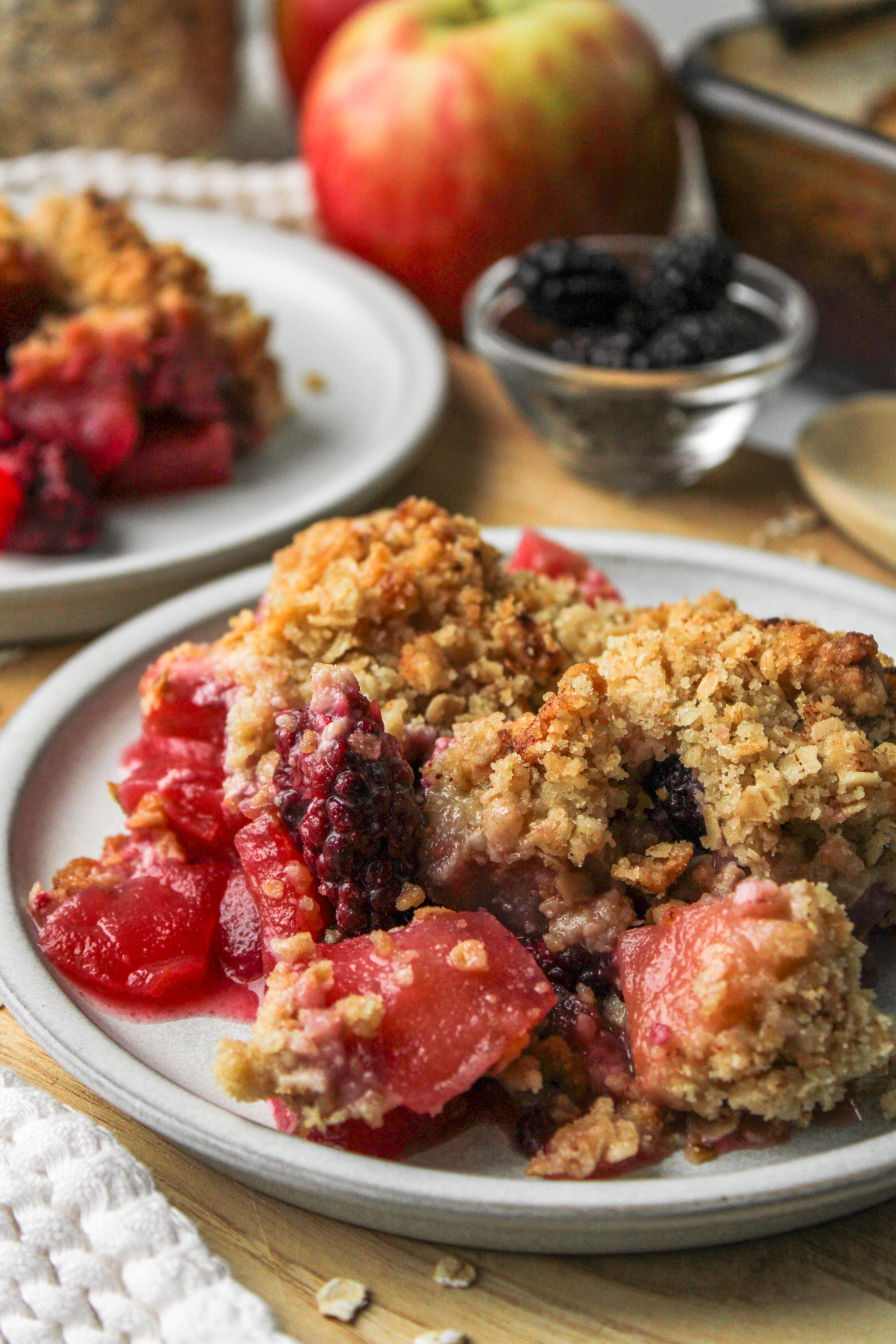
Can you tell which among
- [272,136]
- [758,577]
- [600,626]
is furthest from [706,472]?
[272,136]

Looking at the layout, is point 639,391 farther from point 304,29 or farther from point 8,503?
point 304,29

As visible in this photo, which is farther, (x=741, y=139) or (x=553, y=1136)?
(x=741, y=139)

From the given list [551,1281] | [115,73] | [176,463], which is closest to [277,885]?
[551,1281]

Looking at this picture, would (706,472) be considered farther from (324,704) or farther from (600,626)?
(324,704)

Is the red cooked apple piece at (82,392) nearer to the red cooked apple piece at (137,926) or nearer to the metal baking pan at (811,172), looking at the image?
the red cooked apple piece at (137,926)

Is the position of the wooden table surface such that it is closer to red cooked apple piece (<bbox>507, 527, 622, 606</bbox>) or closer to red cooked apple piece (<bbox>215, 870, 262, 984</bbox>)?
red cooked apple piece (<bbox>215, 870, 262, 984</bbox>)
